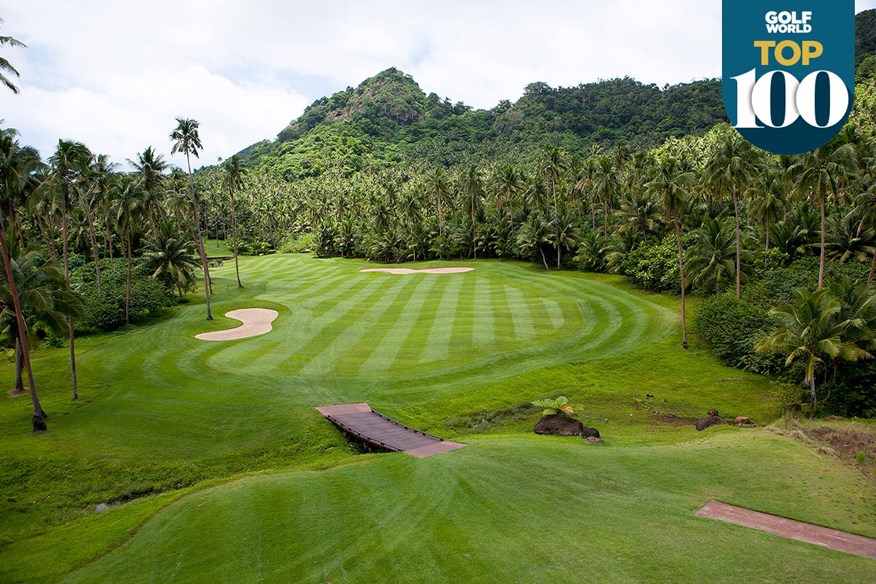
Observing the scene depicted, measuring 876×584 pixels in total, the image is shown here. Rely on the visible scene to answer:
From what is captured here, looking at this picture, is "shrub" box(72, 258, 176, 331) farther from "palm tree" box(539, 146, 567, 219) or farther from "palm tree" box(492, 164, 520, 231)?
"palm tree" box(539, 146, 567, 219)

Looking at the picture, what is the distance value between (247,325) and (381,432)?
1085 inches

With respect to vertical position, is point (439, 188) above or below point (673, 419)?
above

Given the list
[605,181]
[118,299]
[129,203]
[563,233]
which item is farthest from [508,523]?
[605,181]

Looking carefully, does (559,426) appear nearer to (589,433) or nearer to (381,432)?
(589,433)

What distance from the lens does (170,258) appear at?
56.3 meters

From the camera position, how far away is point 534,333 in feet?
136

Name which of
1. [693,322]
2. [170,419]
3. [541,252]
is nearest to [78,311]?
[170,419]

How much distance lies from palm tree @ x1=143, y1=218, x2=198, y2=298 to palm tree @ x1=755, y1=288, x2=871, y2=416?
54560 mm

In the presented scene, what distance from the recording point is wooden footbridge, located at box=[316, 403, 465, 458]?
20703 mm

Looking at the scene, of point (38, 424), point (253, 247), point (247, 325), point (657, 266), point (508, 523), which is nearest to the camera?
point (508, 523)

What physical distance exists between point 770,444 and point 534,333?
2381 centimetres

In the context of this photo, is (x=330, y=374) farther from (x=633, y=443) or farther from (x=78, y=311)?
(x=633, y=443)

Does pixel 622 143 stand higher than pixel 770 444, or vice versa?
pixel 622 143

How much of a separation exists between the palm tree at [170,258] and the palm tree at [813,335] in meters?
54.6
